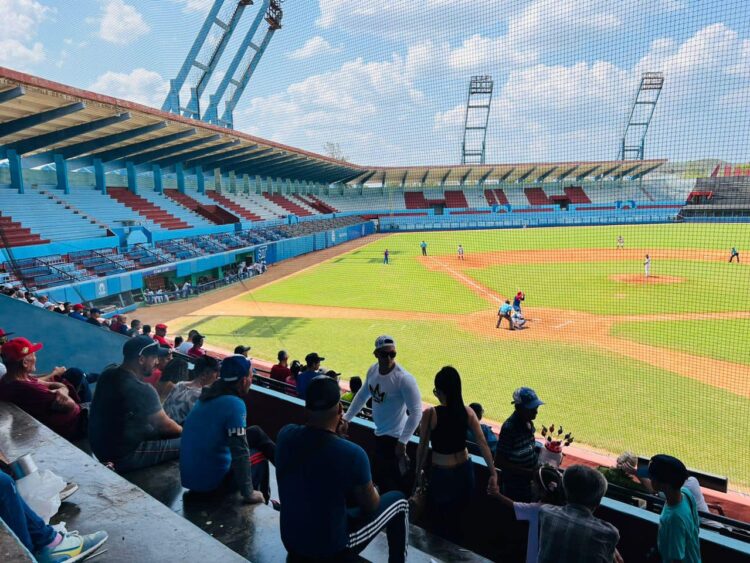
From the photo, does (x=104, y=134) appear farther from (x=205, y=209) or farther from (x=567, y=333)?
(x=567, y=333)

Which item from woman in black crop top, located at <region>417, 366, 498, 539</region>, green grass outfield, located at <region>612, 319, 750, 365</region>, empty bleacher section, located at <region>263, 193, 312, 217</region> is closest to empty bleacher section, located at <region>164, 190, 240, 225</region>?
empty bleacher section, located at <region>263, 193, 312, 217</region>

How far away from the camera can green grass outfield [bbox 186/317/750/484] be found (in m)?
6.67

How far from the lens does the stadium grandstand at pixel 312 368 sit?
85.7 inches

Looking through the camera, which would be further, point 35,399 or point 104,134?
point 104,134

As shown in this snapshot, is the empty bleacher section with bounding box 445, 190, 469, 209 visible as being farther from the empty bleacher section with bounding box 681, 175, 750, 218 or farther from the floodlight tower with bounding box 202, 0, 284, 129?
the floodlight tower with bounding box 202, 0, 284, 129

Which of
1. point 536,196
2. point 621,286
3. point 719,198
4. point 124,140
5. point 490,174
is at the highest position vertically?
point 490,174

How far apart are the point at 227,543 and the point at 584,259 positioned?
→ 26689 mm

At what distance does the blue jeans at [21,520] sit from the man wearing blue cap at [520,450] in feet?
7.89

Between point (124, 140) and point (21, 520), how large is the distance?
65.1 ft

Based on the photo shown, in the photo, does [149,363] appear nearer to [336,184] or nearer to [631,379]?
[631,379]

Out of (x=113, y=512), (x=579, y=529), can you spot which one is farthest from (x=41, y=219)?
(x=579, y=529)

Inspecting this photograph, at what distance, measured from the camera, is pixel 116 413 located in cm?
297

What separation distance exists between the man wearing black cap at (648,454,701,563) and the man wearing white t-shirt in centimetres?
143

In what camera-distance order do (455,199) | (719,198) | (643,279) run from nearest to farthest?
(643,279) < (719,198) < (455,199)
